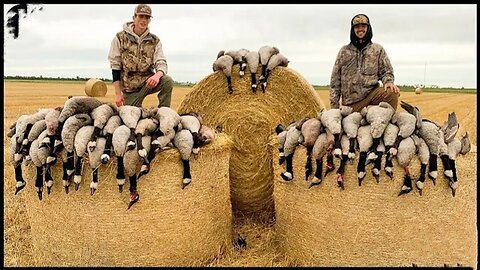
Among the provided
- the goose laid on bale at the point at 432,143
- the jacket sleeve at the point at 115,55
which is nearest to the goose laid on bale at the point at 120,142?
the jacket sleeve at the point at 115,55

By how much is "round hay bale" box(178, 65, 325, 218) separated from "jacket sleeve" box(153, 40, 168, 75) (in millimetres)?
457

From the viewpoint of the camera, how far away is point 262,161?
618 cm

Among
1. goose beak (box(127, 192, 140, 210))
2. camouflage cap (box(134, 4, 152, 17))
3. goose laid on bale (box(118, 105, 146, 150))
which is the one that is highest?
camouflage cap (box(134, 4, 152, 17))

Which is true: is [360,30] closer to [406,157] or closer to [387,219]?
[406,157]

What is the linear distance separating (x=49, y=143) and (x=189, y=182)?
3.89 feet

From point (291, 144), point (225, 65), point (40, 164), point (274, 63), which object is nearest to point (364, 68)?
point (274, 63)

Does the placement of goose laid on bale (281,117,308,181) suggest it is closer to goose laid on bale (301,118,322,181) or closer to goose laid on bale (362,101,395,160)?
goose laid on bale (301,118,322,181)

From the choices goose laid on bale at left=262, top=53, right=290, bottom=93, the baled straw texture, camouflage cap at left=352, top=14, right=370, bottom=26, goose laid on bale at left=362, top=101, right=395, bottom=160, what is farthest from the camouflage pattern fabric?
goose laid on bale at left=362, top=101, right=395, bottom=160

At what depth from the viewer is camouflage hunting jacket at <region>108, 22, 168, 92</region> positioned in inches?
251

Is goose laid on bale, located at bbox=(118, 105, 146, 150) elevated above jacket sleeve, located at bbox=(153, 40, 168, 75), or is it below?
below

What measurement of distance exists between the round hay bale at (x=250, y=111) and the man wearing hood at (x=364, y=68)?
46 centimetres

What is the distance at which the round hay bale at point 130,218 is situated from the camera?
4.69 metres

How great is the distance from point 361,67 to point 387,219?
214 centimetres

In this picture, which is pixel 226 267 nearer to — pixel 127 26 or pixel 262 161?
pixel 262 161
